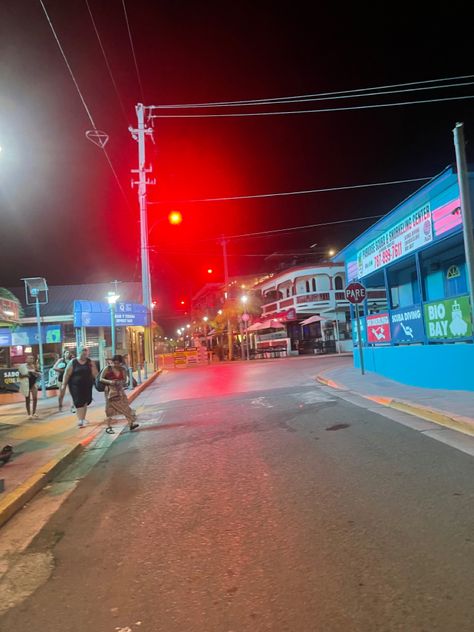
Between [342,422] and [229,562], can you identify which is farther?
[342,422]

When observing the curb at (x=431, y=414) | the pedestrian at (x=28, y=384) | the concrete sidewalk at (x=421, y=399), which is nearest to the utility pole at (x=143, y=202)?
the concrete sidewalk at (x=421, y=399)

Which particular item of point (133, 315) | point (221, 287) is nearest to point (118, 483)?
point (133, 315)

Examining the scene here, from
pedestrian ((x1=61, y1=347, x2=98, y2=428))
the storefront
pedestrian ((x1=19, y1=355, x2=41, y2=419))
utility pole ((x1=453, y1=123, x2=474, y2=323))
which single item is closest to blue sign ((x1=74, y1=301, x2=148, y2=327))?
pedestrian ((x1=19, y1=355, x2=41, y2=419))

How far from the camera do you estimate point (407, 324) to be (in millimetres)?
13734

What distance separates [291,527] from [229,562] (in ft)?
2.57

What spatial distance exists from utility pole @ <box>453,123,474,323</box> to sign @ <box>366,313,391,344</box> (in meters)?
6.47

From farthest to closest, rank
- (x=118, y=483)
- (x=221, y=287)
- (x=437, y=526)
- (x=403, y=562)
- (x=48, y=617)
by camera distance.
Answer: (x=221, y=287)
(x=118, y=483)
(x=437, y=526)
(x=403, y=562)
(x=48, y=617)

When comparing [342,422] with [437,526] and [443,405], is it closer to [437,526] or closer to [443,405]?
[443,405]

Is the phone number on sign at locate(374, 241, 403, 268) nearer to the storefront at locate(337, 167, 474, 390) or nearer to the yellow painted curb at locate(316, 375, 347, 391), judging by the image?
the storefront at locate(337, 167, 474, 390)

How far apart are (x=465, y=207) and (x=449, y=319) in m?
3.25

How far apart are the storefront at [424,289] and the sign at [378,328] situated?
31 mm

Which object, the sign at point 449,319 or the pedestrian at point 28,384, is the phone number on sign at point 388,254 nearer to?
the sign at point 449,319

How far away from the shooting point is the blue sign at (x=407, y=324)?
1303 centimetres

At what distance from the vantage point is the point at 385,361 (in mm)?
15742
